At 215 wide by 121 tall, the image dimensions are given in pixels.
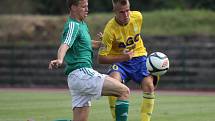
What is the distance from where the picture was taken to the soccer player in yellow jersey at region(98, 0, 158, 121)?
12.0 metres

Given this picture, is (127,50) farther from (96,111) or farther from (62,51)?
(96,111)

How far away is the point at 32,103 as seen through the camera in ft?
64.7

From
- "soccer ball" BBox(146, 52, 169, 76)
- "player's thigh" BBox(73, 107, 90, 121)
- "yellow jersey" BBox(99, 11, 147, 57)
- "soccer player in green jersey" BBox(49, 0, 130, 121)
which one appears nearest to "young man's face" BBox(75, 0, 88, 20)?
"soccer player in green jersey" BBox(49, 0, 130, 121)

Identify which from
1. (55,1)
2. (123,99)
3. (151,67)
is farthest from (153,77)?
(55,1)

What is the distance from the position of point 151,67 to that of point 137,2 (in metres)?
32.2

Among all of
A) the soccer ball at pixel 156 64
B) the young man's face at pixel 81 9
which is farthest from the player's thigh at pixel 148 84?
the young man's face at pixel 81 9

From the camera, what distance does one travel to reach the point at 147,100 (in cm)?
1212

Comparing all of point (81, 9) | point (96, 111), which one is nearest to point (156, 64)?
point (81, 9)

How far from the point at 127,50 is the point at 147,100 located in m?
0.88

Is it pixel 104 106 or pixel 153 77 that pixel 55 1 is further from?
pixel 153 77

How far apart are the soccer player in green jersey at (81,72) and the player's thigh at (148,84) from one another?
5.56 feet

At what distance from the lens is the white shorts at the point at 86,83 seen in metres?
10.1

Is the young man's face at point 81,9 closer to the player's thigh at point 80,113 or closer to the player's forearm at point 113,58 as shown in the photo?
the player's forearm at point 113,58

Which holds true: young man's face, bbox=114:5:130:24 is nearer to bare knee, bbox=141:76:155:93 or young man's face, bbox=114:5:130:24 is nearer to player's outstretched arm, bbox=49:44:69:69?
bare knee, bbox=141:76:155:93
